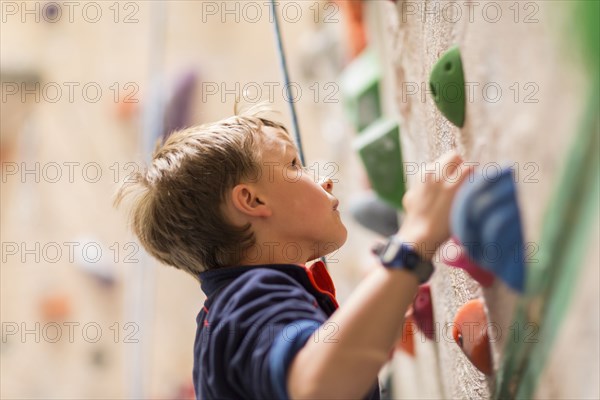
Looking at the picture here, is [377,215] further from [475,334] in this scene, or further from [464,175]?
A: [464,175]

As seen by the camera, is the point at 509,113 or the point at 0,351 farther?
the point at 0,351

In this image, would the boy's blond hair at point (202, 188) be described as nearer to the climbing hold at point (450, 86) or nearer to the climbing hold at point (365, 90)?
the climbing hold at point (450, 86)

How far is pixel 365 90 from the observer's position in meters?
1.02

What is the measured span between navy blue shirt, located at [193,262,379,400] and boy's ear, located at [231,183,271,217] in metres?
0.04

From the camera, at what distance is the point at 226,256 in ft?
1.56

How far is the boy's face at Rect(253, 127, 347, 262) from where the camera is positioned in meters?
0.47

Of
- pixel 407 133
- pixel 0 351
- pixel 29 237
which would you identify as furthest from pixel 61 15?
pixel 407 133

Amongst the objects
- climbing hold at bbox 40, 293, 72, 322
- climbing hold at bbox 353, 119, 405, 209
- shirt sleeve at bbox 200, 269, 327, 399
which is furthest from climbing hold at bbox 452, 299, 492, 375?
climbing hold at bbox 40, 293, 72, 322

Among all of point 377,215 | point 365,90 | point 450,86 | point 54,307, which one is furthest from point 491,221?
point 54,307

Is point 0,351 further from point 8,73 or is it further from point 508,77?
point 508,77

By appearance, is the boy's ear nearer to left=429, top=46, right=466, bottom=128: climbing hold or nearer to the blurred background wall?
left=429, top=46, right=466, bottom=128: climbing hold

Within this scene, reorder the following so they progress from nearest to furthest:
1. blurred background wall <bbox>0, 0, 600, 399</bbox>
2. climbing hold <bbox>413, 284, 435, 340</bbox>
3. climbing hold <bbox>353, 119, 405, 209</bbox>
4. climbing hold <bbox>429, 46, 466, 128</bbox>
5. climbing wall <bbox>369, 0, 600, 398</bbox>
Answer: climbing wall <bbox>369, 0, 600, 398</bbox>, climbing hold <bbox>429, 46, 466, 128</bbox>, climbing hold <bbox>413, 284, 435, 340</bbox>, climbing hold <bbox>353, 119, 405, 209</bbox>, blurred background wall <bbox>0, 0, 600, 399</bbox>

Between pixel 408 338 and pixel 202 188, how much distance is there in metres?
0.41

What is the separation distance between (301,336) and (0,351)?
1.52 metres
